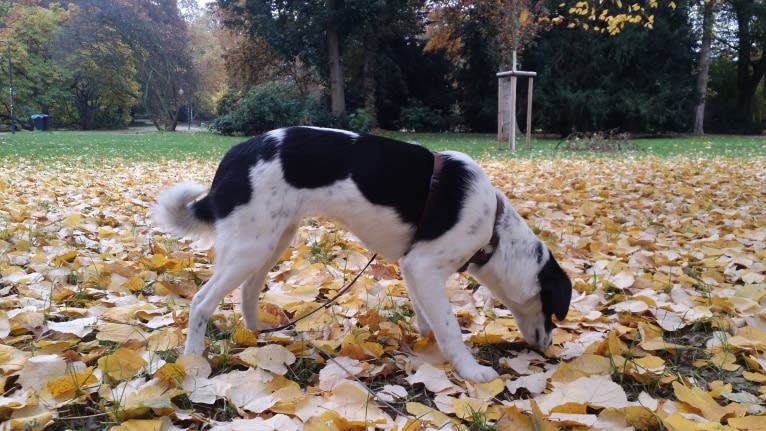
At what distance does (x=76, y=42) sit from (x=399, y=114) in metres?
26.7

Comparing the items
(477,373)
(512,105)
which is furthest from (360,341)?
(512,105)

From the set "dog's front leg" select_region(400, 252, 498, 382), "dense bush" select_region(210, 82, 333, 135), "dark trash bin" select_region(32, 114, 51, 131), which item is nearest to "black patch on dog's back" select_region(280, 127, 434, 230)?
"dog's front leg" select_region(400, 252, 498, 382)

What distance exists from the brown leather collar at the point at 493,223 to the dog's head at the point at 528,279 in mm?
19

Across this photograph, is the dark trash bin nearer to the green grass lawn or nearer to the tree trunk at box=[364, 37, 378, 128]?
the green grass lawn

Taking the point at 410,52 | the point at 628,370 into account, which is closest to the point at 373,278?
the point at 628,370

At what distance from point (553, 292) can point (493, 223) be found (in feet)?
1.40

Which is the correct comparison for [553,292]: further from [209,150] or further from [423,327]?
[209,150]

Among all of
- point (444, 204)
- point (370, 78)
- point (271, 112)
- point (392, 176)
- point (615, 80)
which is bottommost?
point (444, 204)

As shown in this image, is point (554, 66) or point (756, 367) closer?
point (756, 367)

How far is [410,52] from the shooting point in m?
30.6

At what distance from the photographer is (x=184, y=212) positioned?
2.77 meters

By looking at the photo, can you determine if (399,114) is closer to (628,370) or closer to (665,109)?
(665,109)

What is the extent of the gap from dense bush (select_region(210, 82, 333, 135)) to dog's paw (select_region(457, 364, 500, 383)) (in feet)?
74.8

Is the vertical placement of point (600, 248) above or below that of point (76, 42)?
below
